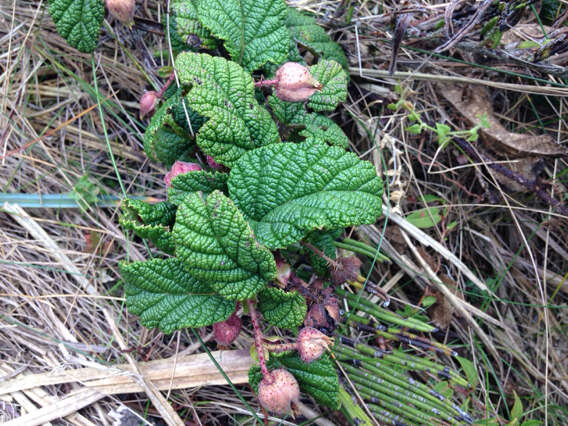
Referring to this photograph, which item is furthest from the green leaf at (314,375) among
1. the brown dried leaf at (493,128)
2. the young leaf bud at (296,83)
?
the brown dried leaf at (493,128)

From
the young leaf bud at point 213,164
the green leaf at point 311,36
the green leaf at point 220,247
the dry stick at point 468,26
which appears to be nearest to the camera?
the green leaf at point 220,247

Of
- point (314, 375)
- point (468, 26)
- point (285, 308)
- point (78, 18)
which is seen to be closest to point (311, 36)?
point (468, 26)

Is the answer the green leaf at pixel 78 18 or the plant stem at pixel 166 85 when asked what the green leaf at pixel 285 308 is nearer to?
the plant stem at pixel 166 85

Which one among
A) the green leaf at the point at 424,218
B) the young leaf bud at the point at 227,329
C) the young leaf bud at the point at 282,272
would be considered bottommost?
the green leaf at the point at 424,218

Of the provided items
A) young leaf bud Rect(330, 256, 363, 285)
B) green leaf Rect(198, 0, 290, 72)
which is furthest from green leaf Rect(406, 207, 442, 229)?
green leaf Rect(198, 0, 290, 72)

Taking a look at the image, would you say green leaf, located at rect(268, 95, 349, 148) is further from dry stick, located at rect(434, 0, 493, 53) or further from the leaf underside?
dry stick, located at rect(434, 0, 493, 53)

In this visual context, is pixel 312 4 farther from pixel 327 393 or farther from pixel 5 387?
pixel 5 387
